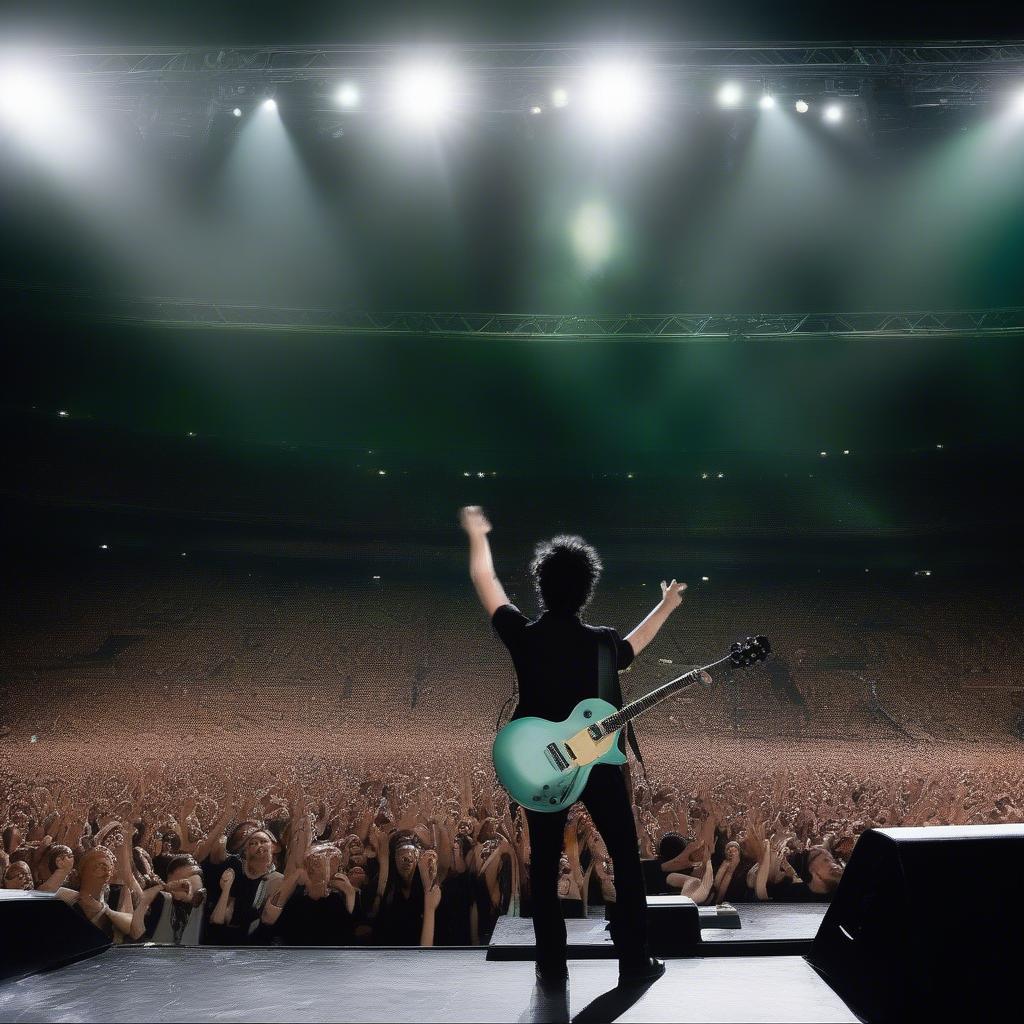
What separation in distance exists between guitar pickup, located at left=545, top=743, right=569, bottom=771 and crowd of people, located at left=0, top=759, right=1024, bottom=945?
1448 mm

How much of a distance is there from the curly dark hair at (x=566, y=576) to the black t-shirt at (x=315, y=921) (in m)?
1.95

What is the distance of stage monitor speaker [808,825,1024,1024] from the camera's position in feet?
4.64

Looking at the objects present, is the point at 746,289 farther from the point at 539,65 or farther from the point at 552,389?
the point at 539,65

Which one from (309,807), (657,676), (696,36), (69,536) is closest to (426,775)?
(309,807)

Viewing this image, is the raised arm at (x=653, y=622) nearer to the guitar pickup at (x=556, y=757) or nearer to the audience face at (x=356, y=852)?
the guitar pickup at (x=556, y=757)

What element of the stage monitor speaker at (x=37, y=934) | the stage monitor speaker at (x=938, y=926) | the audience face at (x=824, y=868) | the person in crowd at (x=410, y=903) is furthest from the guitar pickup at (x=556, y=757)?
the audience face at (x=824, y=868)

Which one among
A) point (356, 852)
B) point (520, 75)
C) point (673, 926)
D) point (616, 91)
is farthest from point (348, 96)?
point (673, 926)

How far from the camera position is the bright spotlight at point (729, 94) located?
5930 mm

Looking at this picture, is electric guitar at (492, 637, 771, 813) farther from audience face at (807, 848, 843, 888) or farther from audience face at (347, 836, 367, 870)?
audience face at (807, 848, 843, 888)

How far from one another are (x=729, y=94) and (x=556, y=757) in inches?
233

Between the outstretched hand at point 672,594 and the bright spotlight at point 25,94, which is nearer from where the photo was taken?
the outstretched hand at point 672,594

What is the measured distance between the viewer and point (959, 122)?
6.68m

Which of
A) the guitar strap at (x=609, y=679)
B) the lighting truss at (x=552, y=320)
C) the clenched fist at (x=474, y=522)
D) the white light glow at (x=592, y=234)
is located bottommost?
the guitar strap at (x=609, y=679)

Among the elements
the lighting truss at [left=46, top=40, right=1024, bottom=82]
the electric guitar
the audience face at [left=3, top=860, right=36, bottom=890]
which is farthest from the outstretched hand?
A: the lighting truss at [left=46, top=40, right=1024, bottom=82]
